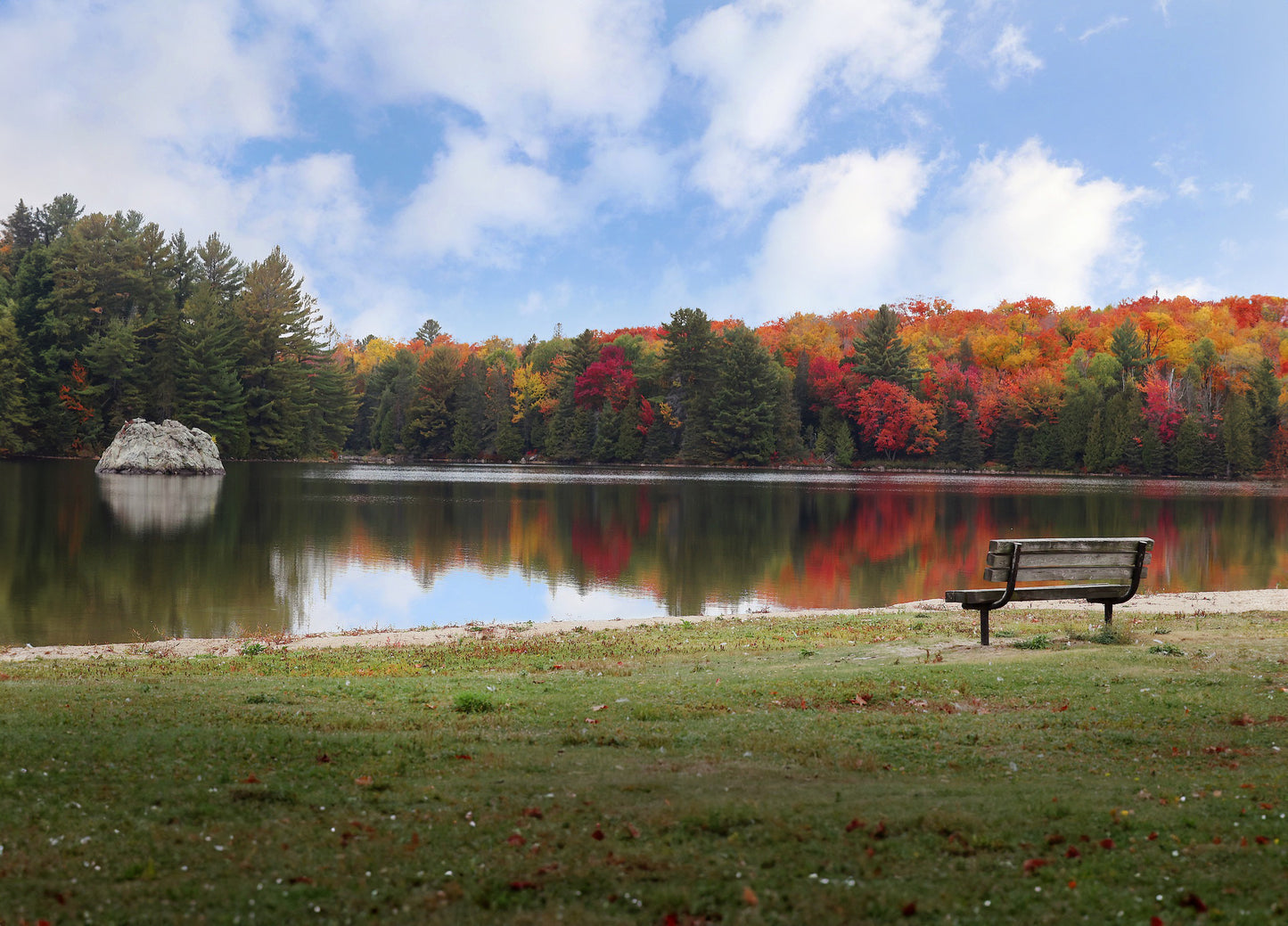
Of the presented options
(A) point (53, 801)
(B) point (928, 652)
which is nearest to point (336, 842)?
(A) point (53, 801)

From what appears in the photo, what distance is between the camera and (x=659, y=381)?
316 ft

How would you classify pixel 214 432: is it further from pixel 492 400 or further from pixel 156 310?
pixel 492 400

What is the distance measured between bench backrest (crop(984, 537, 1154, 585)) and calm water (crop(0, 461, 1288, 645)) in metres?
8.48

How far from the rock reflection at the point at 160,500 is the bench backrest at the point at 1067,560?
2621 cm

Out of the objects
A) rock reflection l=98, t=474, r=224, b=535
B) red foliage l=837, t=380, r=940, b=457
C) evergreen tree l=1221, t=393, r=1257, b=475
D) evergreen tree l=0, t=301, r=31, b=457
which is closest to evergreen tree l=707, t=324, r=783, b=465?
red foliage l=837, t=380, r=940, b=457

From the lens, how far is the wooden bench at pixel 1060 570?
11.1 meters

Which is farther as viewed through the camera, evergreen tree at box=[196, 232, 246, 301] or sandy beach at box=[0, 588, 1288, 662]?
evergreen tree at box=[196, 232, 246, 301]

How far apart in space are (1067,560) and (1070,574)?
201mm

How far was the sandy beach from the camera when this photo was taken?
13351 millimetres

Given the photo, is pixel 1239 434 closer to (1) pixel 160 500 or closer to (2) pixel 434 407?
(2) pixel 434 407

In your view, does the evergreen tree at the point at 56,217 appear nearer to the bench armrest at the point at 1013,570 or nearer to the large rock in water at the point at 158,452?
the large rock in water at the point at 158,452

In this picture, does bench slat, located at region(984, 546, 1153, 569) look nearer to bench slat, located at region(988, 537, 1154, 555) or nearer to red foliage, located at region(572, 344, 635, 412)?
bench slat, located at region(988, 537, 1154, 555)

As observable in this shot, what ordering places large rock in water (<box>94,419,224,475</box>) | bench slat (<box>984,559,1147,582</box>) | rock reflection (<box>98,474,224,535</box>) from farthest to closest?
1. large rock in water (<box>94,419,224,475</box>)
2. rock reflection (<box>98,474,224,535</box>)
3. bench slat (<box>984,559,1147,582</box>)

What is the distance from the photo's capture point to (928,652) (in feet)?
34.7
